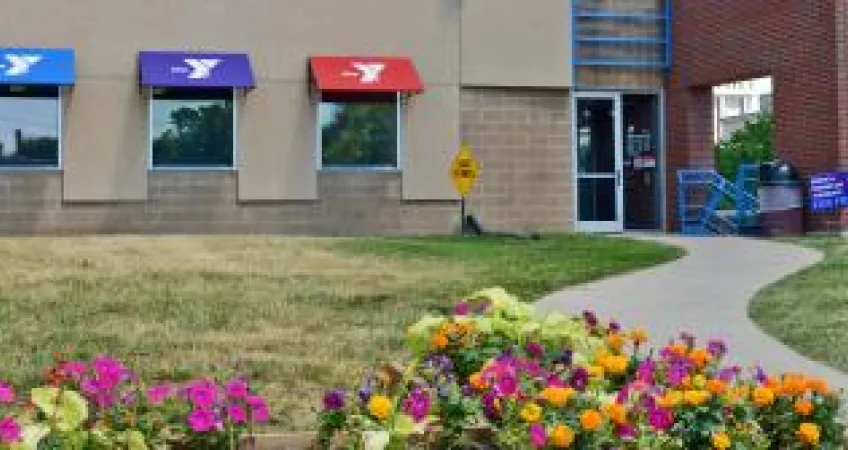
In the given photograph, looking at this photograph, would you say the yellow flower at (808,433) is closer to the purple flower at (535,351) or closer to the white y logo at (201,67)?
the purple flower at (535,351)

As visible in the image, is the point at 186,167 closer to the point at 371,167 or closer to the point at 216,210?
the point at 216,210

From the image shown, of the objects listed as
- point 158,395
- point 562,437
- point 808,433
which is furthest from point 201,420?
point 808,433

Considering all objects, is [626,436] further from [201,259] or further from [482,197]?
[482,197]

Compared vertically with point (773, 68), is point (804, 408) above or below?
below

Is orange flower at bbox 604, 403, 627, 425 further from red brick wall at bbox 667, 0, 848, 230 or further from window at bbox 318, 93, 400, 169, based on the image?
window at bbox 318, 93, 400, 169

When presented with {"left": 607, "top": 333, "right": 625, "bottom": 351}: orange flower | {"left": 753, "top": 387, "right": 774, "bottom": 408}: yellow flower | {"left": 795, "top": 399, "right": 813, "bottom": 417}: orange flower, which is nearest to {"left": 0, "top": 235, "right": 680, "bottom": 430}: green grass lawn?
{"left": 607, "top": 333, "right": 625, "bottom": 351}: orange flower

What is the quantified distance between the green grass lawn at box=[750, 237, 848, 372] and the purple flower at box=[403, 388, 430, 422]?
4.66m

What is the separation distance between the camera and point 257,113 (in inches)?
825

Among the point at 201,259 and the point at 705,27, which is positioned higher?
the point at 705,27

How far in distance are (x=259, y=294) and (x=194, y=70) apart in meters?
10.2

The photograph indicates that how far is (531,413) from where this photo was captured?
430 cm

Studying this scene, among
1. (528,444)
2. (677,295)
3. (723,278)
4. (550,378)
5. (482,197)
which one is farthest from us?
(482,197)

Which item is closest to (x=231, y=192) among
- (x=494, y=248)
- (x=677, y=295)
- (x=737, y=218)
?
(x=494, y=248)

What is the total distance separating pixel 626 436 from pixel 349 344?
175 inches
